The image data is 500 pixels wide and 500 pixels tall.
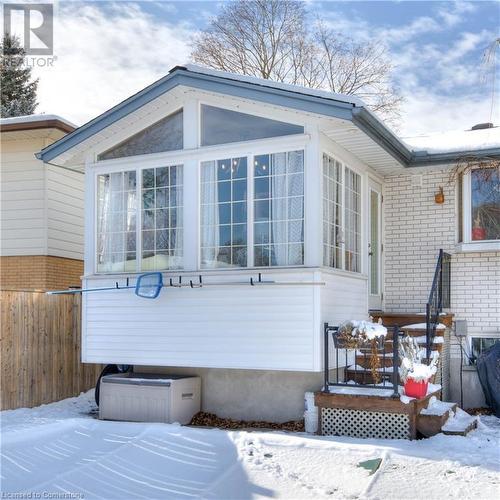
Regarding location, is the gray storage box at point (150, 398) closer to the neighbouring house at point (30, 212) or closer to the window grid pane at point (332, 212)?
the window grid pane at point (332, 212)

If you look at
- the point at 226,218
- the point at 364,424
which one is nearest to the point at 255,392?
the point at 364,424

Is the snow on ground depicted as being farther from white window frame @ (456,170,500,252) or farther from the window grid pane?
white window frame @ (456,170,500,252)

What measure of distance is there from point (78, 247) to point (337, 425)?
709 centimetres

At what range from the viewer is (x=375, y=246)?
370 inches

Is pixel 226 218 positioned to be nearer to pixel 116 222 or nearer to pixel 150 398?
pixel 116 222

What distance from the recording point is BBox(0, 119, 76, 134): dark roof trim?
35.8 ft

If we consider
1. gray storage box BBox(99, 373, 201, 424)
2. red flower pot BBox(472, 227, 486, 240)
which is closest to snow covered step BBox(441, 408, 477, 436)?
red flower pot BBox(472, 227, 486, 240)

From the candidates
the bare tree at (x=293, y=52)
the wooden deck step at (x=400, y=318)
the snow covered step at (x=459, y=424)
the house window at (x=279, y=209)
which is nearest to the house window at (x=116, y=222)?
the house window at (x=279, y=209)

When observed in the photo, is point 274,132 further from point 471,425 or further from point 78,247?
point 78,247

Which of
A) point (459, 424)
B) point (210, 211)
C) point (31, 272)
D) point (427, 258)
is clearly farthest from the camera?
point (31, 272)

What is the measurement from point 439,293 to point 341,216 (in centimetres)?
171

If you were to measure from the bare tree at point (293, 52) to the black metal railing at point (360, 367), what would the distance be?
1452 centimetres

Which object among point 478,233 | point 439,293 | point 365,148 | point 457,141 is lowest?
point 439,293

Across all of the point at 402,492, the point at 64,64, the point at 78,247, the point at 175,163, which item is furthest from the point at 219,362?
the point at 64,64
